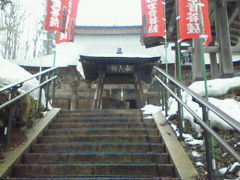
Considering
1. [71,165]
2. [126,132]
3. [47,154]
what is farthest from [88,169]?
[126,132]

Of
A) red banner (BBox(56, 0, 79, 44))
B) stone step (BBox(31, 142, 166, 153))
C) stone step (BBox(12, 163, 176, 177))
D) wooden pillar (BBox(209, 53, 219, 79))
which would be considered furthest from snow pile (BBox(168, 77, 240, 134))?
red banner (BBox(56, 0, 79, 44))

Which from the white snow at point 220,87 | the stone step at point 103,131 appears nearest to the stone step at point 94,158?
the stone step at point 103,131

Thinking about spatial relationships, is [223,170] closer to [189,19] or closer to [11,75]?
[189,19]

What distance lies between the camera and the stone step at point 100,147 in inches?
167

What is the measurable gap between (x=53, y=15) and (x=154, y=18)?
301cm

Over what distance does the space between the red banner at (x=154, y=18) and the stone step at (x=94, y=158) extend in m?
4.47

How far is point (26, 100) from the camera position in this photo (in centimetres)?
470

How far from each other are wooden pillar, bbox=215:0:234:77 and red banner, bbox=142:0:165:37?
1.70 m

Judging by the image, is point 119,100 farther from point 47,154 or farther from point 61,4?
point 47,154

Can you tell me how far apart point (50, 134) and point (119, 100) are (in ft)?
37.2

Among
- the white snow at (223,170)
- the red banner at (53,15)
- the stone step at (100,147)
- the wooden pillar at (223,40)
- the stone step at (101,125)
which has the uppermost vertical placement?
the red banner at (53,15)

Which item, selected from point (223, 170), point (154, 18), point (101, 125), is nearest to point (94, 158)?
point (101, 125)

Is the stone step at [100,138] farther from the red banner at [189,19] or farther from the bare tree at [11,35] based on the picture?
the bare tree at [11,35]

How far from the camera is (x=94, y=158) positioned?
394 cm
